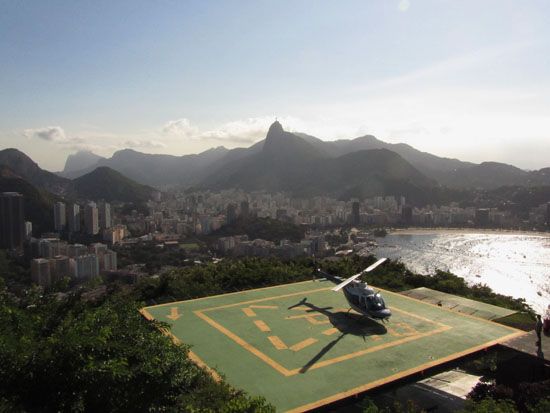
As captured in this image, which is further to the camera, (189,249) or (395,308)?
(189,249)

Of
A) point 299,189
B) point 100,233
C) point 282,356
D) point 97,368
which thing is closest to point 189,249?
point 100,233

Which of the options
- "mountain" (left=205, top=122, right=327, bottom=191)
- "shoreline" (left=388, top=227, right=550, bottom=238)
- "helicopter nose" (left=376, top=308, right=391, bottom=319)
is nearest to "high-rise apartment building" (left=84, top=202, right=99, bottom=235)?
"shoreline" (left=388, top=227, right=550, bottom=238)

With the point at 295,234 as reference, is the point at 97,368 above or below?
above

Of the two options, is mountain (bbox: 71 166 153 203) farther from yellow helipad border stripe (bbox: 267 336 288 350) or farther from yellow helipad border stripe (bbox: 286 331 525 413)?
yellow helipad border stripe (bbox: 286 331 525 413)

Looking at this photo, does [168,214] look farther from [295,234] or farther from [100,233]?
[295,234]

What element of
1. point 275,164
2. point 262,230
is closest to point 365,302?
point 262,230

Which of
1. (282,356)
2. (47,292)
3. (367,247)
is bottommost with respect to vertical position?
(367,247)
